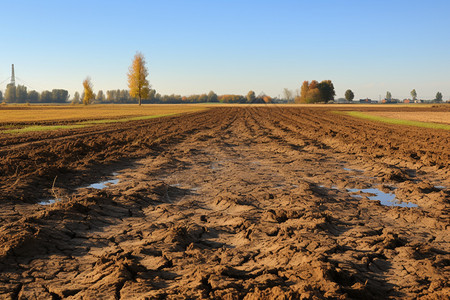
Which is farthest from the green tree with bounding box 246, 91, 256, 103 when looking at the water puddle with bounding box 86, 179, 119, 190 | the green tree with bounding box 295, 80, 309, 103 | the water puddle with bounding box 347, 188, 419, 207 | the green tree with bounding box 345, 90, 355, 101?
the water puddle with bounding box 347, 188, 419, 207

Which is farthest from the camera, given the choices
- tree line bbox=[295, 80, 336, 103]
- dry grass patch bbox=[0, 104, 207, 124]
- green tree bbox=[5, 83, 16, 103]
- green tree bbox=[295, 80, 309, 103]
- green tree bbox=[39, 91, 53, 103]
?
green tree bbox=[39, 91, 53, 103]

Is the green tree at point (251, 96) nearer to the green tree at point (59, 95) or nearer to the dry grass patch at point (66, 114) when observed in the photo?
the green tree at point (59, 95)

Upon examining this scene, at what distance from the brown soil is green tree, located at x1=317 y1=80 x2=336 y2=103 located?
467ft

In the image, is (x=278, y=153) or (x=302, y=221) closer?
(x=302, y=221)

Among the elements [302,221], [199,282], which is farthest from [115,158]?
[199,282]

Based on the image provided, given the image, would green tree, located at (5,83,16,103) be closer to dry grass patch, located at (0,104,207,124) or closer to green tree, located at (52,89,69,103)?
green tree, located at (52,89,69,103)

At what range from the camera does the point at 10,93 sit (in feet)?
541

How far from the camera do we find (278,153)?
14.5m

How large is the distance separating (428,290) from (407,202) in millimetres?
4174

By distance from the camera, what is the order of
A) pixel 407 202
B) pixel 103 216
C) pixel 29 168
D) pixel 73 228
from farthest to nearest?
1. pixel 29 168
2. pixel 407 202
3. pixel 103 216
4. pixel 73 228

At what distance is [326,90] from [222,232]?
151m

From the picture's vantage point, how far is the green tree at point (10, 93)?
536ft

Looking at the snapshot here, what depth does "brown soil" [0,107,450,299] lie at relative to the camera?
3945 mm

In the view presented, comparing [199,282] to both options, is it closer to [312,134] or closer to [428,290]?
[428,290]
